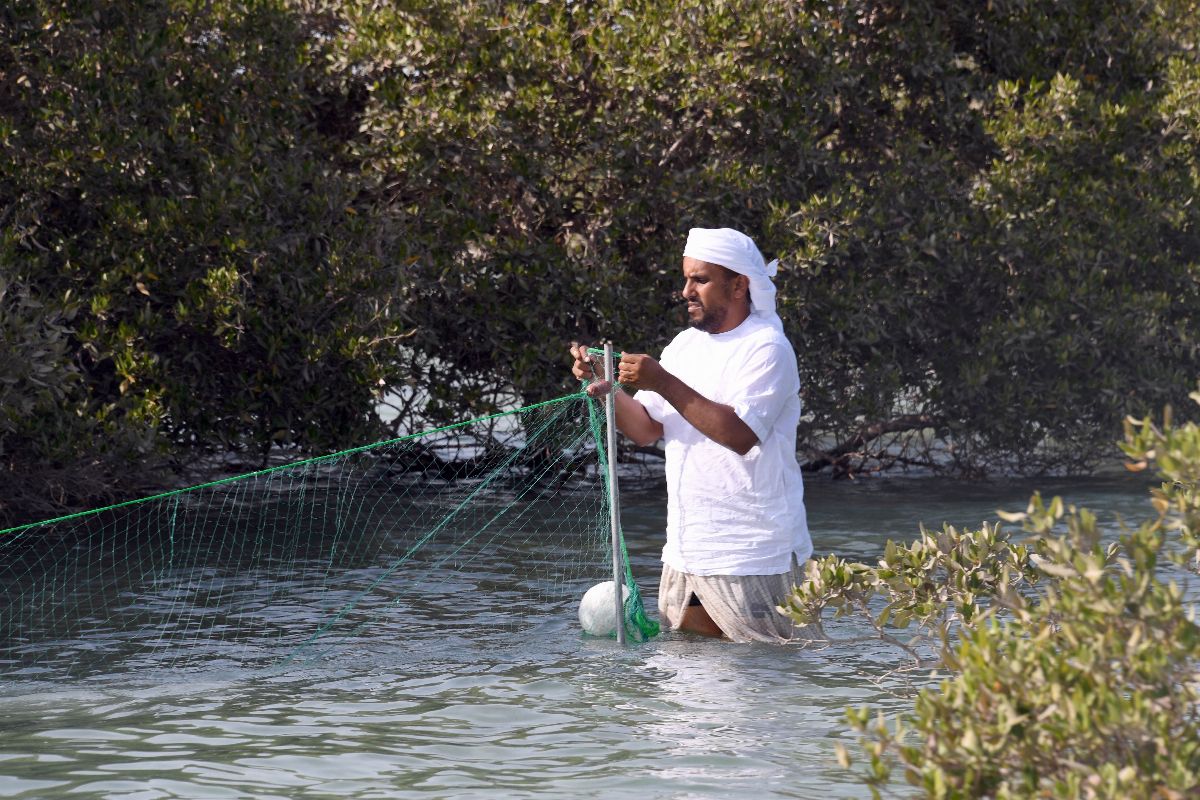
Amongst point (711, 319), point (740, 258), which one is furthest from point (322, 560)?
point (740, 258)

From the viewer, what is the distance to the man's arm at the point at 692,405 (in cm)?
693

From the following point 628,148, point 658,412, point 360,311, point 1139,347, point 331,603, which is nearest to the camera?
point 658,412

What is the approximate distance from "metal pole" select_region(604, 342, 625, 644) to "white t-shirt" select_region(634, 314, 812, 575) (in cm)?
23

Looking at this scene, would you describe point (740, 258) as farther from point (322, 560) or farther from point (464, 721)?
point (322, 560)

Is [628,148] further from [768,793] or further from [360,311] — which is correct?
[768,793]

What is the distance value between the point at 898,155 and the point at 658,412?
28.0 ft

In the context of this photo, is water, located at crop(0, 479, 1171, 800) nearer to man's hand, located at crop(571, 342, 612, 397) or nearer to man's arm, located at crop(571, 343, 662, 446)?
man's arm, located at crop(571, 343, 662, 446)

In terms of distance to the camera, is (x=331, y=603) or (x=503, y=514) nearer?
(x=331, y=603)

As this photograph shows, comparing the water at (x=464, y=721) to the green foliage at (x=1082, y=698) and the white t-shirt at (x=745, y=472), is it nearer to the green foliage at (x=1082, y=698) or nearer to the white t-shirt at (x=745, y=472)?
the white t-shirt at (x=745, y=472)

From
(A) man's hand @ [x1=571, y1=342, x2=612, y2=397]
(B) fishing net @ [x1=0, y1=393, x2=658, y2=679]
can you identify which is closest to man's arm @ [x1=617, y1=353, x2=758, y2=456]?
(A) man's hand @ [x1=571, y1=342, x2=612, y2=397]

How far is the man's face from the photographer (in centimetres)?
736

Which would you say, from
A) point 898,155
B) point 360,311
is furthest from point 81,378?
point 898,155

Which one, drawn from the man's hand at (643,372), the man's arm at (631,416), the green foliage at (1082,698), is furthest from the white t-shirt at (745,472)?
the green foliage at (1082,698)

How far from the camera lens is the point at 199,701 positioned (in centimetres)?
707
